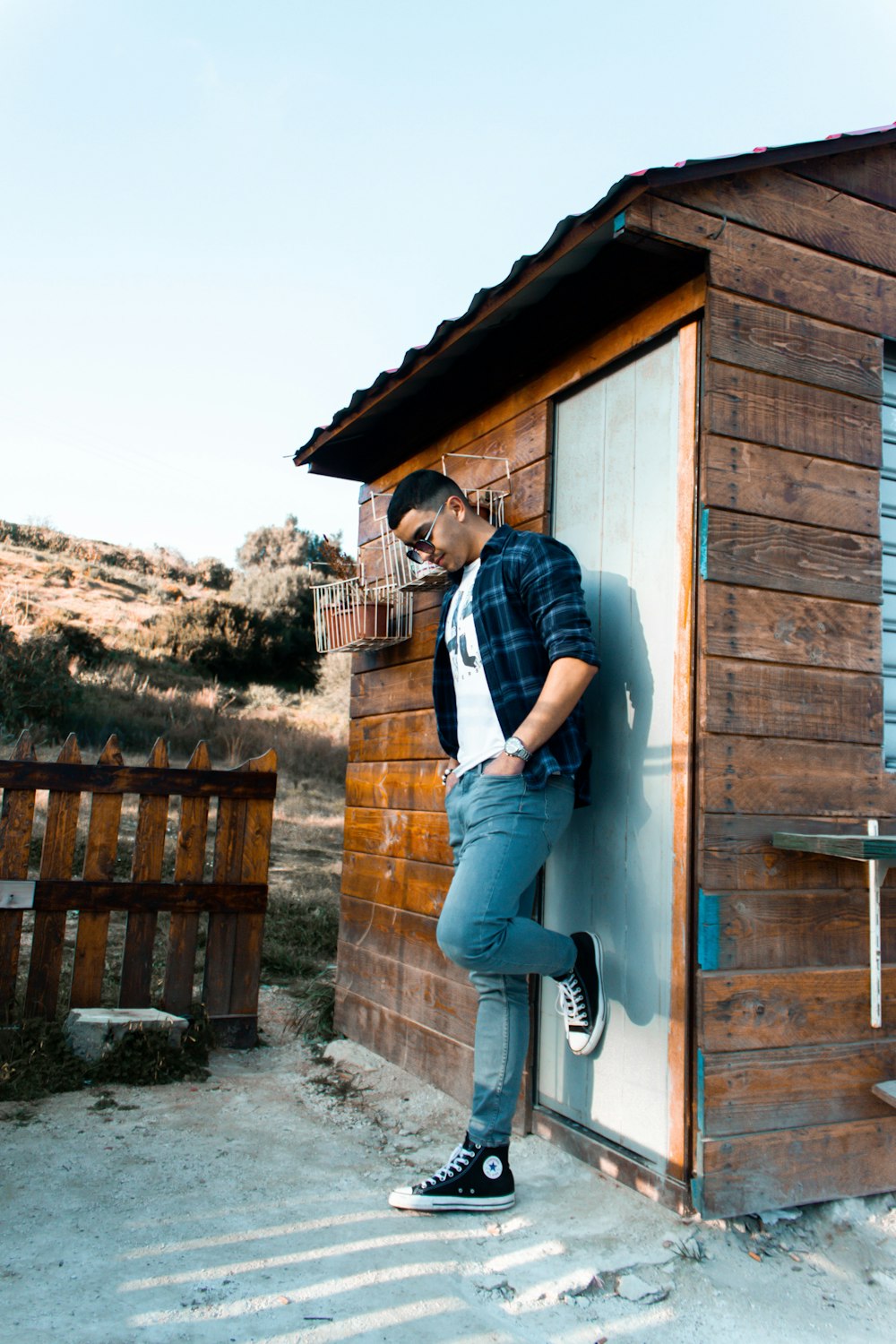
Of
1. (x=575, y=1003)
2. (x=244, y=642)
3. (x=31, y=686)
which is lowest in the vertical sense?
(x=575, y=1003)

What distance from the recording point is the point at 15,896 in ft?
13.2

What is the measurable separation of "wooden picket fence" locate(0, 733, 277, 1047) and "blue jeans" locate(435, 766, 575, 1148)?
1979 mm

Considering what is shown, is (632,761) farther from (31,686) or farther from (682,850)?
(31,686)

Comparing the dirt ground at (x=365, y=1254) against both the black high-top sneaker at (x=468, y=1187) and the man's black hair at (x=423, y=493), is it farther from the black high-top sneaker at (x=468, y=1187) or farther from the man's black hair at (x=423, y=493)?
the man's black hair at (x=423, y=493)

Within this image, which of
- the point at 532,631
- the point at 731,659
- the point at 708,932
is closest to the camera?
the point at 708,932

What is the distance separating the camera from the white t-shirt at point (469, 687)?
2.75 meters

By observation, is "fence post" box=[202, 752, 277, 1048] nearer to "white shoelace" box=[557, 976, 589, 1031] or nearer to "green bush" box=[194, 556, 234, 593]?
"white shoelace" box=[557, 976, 589, 1031]

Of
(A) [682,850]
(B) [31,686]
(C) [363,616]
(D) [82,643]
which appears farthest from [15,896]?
(D) [82,643]

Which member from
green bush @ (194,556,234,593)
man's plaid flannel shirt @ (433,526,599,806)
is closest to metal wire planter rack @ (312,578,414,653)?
man's plaid flannel shirt @ (433,526,599,806)

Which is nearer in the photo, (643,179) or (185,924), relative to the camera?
(643,179)

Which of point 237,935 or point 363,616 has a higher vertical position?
point 363,616

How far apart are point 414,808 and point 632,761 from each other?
1547 mm

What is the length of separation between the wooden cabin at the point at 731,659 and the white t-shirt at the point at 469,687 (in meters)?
0.45

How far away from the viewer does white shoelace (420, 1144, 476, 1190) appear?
2.53 meters
